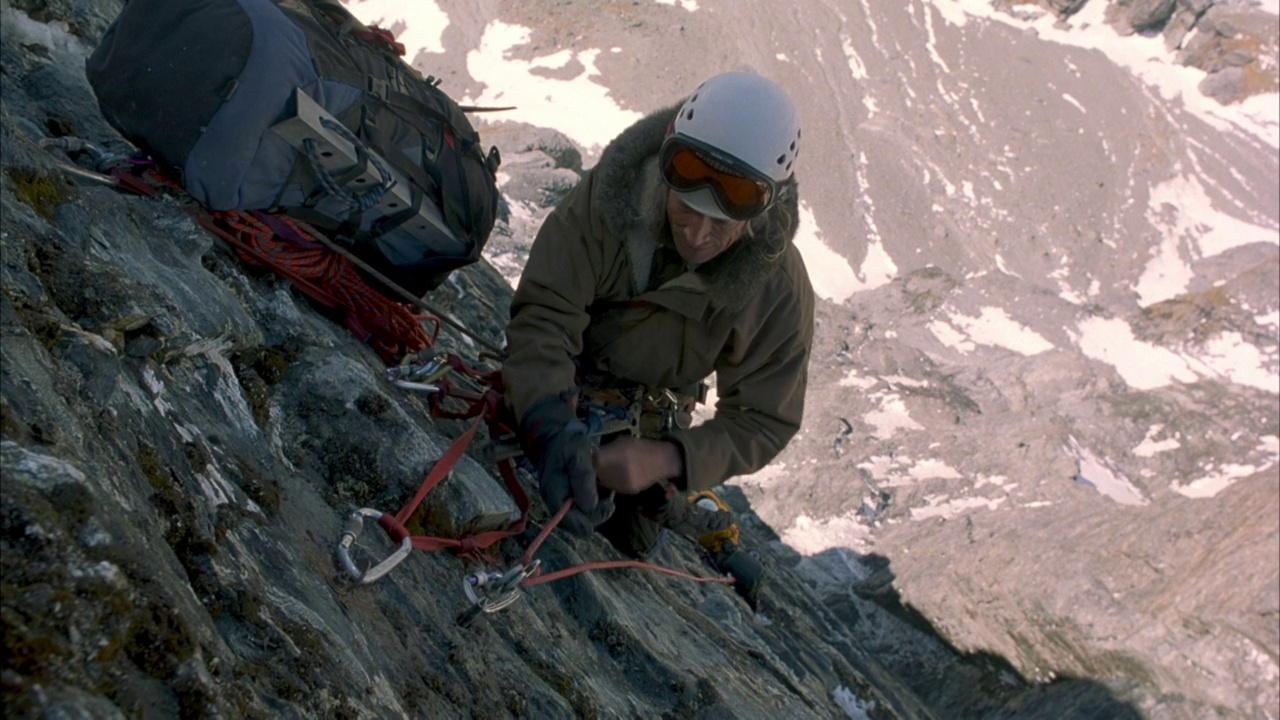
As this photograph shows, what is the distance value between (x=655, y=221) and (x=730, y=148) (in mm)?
492

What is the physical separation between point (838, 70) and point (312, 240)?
41.3 m

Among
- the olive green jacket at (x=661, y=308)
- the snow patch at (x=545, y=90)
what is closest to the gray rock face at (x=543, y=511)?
the olive green jacket at (x=661, y=308)

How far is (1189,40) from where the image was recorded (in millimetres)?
56312

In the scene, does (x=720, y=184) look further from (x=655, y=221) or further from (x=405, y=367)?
(x=405, y=367)

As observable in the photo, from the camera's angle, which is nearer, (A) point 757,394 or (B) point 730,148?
(B) point 730,148

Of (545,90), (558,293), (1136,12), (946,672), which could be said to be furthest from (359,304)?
(1136,12)

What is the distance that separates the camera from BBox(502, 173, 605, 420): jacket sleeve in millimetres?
4020

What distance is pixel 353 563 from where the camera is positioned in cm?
281

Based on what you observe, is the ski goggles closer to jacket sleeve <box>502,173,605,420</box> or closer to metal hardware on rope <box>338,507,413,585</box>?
jacket sleeve <box>502,173,605,420</box>

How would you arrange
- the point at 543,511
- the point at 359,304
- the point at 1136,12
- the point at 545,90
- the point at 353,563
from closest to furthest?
the point at 353,563, the point at 359,304, the point at 543,511, the point at 545,90, the point at 1136,12

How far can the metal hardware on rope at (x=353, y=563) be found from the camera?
2725mm

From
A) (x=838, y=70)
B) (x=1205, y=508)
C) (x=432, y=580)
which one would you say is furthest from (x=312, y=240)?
(x=838, y=70)

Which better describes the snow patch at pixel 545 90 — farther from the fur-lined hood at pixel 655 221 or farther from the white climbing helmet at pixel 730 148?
the white climbing helmet at pixel 730 148

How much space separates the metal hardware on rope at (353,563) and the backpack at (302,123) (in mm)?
1789
